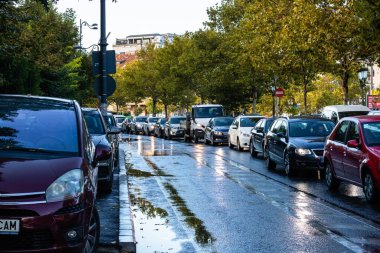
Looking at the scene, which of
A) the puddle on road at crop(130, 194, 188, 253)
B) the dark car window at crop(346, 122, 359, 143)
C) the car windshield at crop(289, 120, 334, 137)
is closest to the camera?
the puddle on road at crop(130, 194, 188, 253)

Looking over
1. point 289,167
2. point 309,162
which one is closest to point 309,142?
point 309,162

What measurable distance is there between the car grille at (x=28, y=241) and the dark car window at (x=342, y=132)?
8582mm

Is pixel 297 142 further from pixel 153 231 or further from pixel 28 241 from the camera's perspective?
pixel 28 241

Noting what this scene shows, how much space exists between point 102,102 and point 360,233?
42.8ft

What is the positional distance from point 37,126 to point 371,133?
7.24 m

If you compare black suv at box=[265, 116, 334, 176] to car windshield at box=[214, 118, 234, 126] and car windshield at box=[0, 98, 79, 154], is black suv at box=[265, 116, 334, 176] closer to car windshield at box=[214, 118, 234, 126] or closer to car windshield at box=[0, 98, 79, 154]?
car windshield at box=[0, 98, 79, 154]

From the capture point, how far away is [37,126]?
22.5 feet

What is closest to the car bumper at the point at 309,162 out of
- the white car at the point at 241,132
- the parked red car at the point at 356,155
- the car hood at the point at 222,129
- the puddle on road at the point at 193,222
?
the parked red car at the point at 356,155

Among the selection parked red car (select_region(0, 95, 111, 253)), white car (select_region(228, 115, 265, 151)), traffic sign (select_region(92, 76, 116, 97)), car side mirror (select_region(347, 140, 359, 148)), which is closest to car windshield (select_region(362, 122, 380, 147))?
car side mirror (select_region(347, 140, 359, 148))

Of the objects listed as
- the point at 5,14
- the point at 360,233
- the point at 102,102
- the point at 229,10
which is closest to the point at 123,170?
the point at 102,102

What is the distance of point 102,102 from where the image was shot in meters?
20.6

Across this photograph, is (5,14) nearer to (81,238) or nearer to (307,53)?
(81,238)

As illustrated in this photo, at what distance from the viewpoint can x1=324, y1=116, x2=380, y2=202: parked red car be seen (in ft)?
37.4

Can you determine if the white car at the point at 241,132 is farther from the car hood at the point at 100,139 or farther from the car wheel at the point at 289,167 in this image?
the car hood at the point at 100,139
